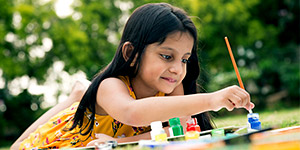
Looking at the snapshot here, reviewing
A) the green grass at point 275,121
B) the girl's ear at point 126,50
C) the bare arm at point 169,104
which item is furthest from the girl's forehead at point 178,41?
the green grass at point 275,121

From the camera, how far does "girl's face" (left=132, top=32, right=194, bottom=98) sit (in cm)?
176

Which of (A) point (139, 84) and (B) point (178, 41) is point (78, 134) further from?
(B) point (178, 41)

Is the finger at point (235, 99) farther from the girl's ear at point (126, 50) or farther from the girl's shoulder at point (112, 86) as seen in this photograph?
the girl's ear at point (126, 50)

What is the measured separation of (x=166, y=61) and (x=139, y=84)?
355mm

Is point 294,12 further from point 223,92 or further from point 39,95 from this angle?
point 223,92

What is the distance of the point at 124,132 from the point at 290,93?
30.4 ft

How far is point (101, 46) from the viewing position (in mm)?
12961

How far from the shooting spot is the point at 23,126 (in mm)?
10398

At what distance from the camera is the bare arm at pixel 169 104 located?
4.27 feet

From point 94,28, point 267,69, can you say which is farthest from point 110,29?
point 267,69

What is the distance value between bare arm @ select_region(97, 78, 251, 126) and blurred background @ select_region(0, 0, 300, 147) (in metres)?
8.35

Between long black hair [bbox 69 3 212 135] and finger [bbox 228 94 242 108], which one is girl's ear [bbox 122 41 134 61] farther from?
finger [bbox 228 94 242 108]

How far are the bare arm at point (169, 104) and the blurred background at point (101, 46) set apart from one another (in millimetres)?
8352

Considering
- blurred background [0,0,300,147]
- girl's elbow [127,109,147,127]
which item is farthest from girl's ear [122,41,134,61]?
blurred background [0,0,300,147]
